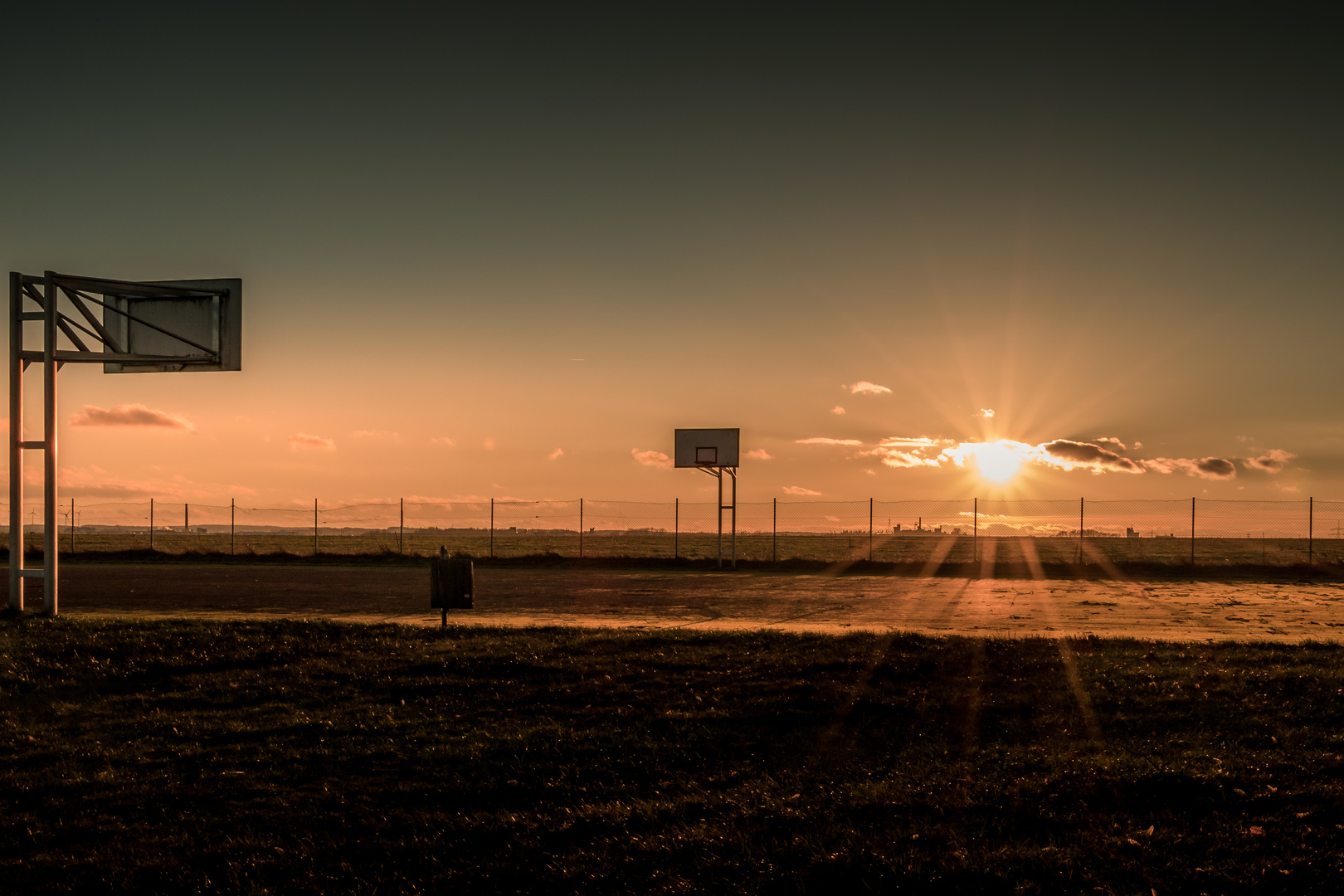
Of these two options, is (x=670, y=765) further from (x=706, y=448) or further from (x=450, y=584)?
(x=706, y=448)

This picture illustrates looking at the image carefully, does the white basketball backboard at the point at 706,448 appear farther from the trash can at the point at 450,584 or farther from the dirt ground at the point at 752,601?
the trash can at the point at 450,584

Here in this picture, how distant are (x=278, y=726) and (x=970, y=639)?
26.4ft

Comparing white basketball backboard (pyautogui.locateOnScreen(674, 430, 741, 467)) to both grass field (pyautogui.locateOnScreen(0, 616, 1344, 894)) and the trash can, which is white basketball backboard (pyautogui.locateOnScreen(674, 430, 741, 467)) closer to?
the trash can

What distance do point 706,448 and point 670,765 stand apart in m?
27.8

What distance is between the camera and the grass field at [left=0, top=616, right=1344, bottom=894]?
5.56 meters

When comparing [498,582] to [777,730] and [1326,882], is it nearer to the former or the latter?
[777,730]

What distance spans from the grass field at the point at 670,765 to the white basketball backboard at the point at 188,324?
5239mm

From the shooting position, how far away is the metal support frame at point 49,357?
1406 centimetres

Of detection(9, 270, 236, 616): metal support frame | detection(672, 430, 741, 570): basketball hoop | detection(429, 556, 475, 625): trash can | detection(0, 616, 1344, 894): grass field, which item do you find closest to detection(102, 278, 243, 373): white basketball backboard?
detection(9, 270, 236, 616): metal support frame

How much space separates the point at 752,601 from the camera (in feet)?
66.9

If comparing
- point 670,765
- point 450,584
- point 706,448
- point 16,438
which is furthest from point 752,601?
point 706,448

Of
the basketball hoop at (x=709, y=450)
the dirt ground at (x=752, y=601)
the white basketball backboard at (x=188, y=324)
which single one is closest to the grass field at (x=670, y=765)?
the dirt ground at (x=752, y=601)

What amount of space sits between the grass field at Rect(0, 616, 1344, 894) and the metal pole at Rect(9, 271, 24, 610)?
2.52 m

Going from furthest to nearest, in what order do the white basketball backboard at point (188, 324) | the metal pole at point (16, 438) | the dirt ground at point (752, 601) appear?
1. the dirt ground at point (752, 601)
2. the white basketball backboard at point (188, 324)
3. the metal pole at point (16, 438)
